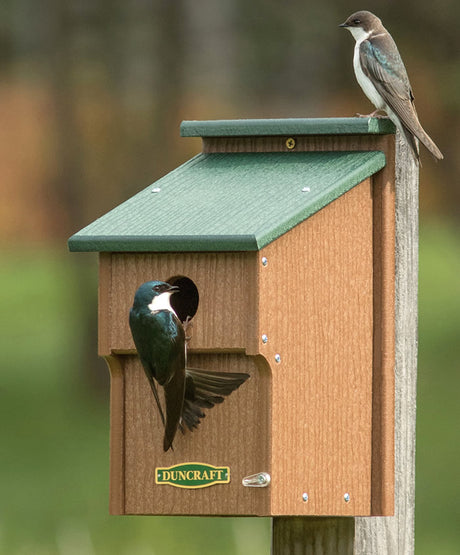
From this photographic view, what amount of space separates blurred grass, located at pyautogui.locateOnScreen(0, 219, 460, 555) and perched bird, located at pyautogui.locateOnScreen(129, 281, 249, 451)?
4.04 meters

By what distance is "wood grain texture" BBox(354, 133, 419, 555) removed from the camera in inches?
168

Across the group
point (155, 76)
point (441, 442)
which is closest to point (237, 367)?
point (441, 442)

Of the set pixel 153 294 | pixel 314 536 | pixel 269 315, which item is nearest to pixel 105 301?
pixel 153 294

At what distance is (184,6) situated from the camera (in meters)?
15.1

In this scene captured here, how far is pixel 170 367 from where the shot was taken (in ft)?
12.5

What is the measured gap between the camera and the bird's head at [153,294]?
3777mm

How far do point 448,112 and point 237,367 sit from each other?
11.2 metres

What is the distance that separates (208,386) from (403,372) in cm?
69

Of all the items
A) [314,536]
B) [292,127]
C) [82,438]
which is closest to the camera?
[314,536]

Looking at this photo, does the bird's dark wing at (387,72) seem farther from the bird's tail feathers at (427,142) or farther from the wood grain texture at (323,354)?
the wood grain texture at (323,354)

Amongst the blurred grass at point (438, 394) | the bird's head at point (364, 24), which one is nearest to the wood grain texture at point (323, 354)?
the bird's head at point (364, 24)

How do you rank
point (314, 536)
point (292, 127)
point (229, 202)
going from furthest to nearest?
point (292, 127), point (314, 536), point (229, 202)

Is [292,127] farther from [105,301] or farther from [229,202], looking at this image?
[105,301]

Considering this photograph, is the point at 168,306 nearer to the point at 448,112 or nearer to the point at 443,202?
the point at 448,112
